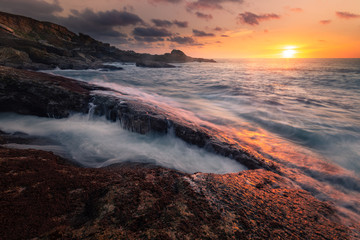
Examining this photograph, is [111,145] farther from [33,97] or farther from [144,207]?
[33,97]

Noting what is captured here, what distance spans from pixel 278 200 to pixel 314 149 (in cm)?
471

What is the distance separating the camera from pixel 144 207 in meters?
1.66

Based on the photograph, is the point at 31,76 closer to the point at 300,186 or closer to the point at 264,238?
the point at 264,238

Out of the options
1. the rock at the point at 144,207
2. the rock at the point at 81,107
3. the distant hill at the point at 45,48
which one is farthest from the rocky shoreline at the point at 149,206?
the distant hill at the point at 45,48

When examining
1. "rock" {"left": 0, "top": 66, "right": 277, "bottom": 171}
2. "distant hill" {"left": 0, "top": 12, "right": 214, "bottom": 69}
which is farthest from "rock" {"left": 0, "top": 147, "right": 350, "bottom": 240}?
"distant hill" {"left": 0, "top": 12, "right": 214, "bottom": 69}

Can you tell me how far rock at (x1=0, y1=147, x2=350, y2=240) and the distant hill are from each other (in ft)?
64.8

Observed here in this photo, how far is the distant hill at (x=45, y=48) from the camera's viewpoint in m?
17.0

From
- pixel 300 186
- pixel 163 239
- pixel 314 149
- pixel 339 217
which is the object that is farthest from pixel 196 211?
pixel 314 149

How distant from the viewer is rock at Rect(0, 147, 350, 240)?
1379 mm

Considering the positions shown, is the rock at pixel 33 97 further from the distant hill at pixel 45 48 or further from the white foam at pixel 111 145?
the distant hill at pixel 45 48

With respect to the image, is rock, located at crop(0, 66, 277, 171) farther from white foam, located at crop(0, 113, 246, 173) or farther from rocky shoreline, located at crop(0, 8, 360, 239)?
rocky shoreline, located at crop(0, 8, 360, 239)

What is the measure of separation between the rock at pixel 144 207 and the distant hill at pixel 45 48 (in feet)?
64.8

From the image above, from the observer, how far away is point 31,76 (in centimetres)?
611

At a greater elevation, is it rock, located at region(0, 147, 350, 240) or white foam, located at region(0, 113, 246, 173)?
rock, located at region(0, 147, 350, 240)
